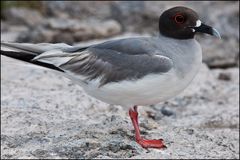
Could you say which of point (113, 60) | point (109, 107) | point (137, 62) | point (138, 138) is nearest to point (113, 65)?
point (113, 60)

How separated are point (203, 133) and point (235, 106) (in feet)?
5.02

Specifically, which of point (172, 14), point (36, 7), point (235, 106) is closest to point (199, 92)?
point (235, 106)

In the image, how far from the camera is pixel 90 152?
5.88 metres

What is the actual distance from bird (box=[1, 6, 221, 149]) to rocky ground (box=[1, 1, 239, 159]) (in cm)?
20

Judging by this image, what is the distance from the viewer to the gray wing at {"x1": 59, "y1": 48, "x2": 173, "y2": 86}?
18.6 feet

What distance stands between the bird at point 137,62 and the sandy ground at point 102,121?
0.19 m

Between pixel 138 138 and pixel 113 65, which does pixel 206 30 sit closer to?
pixel 113 65

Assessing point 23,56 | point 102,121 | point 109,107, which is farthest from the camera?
point 109,107

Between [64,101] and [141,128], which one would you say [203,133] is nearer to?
[141,128]

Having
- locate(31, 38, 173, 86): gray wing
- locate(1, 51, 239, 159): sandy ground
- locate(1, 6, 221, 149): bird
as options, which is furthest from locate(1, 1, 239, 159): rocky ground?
locate(31, 38, 173, 86): gray wing

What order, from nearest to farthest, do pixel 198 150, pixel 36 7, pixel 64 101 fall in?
pixel 198 150, pixel 64 101, pixel 36 7

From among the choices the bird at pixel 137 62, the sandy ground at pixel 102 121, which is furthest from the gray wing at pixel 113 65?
the sandy ground at pixel 102 121

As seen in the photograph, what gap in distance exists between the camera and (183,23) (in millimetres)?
5824

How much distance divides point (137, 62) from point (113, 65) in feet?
0.70
